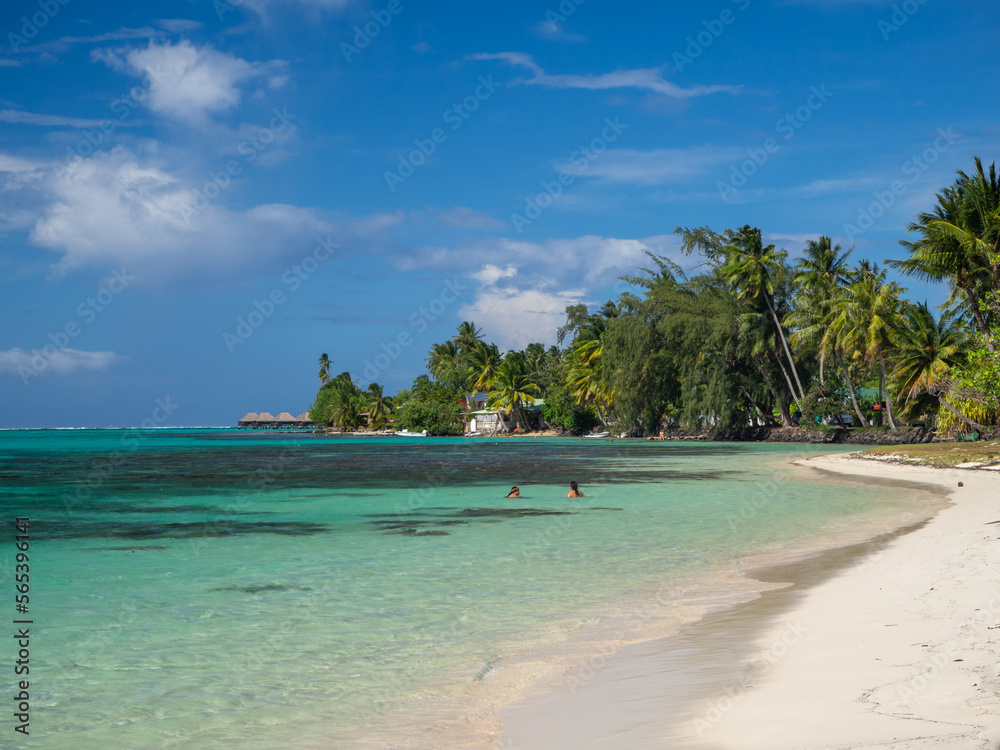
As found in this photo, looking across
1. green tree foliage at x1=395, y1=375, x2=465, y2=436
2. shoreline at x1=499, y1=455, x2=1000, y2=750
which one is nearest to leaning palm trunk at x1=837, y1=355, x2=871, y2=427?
shoreline at x1=499, y1=455, x2=1000, y2=750

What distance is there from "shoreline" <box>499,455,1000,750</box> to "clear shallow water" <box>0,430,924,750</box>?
4.16 feet

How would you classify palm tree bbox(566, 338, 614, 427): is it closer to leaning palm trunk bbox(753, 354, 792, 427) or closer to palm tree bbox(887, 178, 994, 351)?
leaning palm trunk bbox(753, 354, 792, 427)

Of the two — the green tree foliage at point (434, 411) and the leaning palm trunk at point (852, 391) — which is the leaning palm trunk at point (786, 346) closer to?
the leaning palm trunk at point (852, 391)

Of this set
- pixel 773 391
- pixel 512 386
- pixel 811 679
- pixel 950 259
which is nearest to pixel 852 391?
pixel 773 391

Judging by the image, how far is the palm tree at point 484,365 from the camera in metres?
96.9

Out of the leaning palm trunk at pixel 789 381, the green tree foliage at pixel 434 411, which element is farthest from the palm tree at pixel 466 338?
the leaning palm trunk at pixel 789 381

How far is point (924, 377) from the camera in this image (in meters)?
43.5

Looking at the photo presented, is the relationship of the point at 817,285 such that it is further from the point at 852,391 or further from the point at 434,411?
the point at 434,411

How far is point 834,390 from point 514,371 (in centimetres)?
3956

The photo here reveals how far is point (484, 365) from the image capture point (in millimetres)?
98500

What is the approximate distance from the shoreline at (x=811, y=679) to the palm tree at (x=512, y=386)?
267 feet

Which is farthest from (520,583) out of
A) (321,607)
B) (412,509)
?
(412,509)

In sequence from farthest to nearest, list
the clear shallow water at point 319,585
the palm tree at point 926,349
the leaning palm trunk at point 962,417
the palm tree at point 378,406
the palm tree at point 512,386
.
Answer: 1. the palm tree at point 378,406
2. the palm tree at point 512,386
3. the palm tree at point 926,349
4. the leaning palm trunk at point 962,417
5. the clear shallow water at point 319,585

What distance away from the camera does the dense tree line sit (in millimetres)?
30984
